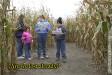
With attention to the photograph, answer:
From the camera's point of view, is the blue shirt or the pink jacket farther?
the blue shirt

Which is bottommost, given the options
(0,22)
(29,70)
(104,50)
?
(29,70)

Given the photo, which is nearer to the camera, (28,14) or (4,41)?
(4,41)

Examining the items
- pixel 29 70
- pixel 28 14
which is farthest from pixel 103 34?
pixel 28 14

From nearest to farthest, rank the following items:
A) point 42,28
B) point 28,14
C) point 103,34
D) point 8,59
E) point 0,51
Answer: point 0,51 < point 8,59 < point 103,34 < point 42,28 < point 28,14

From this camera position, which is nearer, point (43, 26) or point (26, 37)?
point (26, 37)

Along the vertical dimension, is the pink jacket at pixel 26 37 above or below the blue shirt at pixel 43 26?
below

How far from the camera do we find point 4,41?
22.9 feet

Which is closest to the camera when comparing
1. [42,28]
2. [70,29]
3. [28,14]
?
[42,28]

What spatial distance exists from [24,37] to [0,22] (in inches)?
121

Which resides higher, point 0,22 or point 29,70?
point 0,22

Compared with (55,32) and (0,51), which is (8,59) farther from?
(55,32)

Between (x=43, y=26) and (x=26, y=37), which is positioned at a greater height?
(x=43, y=26)

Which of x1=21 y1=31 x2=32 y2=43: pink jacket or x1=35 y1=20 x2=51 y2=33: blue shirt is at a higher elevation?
x1=35 y1=20 x2=51 y2=33: blue shirt

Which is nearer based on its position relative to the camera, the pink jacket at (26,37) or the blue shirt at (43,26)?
the pink jacket at (26,37)
